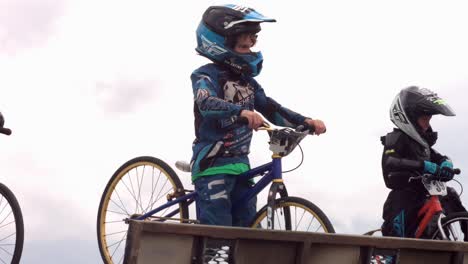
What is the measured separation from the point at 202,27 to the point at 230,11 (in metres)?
0.29

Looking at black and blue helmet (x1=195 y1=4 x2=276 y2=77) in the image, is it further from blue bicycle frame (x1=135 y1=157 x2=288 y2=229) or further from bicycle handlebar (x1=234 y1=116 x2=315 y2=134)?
blue bicycle frame (x1=135 y1=157 x2=288 y2=229)

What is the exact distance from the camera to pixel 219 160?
7.17m

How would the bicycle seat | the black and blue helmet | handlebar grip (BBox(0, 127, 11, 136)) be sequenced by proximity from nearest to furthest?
the black and blue helmet, handlebar grip (BBox(0, 127, 11, 136)), the bicycle seat

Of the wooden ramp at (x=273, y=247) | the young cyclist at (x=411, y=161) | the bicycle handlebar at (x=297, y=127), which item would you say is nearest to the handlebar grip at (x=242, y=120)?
the bicycle handlebar at (x=297, y=127)

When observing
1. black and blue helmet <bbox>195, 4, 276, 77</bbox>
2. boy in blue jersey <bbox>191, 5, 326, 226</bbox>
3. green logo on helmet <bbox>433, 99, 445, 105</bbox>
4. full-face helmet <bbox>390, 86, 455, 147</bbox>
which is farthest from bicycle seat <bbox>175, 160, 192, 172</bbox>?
green logo on helmet <bbox>433, 99, 445, 105</bbox>

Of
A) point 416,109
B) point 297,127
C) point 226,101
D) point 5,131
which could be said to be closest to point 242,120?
point 226,101

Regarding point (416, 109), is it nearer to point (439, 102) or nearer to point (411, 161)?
point (439, 102)

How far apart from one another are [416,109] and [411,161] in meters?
0.69

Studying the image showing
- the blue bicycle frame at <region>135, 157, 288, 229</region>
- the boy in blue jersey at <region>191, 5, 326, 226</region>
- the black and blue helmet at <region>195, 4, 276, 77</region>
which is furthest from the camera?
the black and blue helmet at <region>195, 4, 276, 77</region>

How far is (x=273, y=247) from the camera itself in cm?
536

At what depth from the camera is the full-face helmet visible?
880cm

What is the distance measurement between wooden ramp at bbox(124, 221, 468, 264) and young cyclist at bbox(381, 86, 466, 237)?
2.62 m

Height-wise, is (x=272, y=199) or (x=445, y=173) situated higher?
(x=445, y=173)

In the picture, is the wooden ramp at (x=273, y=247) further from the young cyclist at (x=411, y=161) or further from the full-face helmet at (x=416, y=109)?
the full-face helmet at (x=416, y=109)
